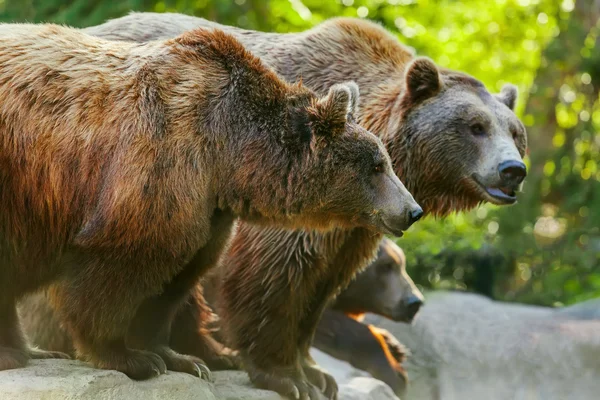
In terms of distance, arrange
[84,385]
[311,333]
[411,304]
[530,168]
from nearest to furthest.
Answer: [84,385], [311,333], [411,304], [530,168]

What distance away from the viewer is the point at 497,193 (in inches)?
242

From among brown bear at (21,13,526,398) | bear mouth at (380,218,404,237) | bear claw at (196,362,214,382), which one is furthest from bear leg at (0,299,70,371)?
bear mouth at (380,218,404,237)

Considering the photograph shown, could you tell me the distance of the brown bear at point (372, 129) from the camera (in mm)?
6055

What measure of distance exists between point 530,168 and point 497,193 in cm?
835

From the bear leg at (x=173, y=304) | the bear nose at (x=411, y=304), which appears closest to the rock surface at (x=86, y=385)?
the bear leg at (x=173, y=304)

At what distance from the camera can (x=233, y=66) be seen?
4.95 metres

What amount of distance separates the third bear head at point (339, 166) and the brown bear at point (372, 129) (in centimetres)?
105

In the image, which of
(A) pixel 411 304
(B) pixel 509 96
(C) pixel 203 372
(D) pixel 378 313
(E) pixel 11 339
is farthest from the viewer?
(D) pixel 378 313

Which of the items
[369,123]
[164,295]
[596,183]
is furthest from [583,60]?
[164,295]

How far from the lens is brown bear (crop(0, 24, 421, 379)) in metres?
4.53

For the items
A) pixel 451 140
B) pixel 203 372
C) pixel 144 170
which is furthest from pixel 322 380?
pixel 144 170

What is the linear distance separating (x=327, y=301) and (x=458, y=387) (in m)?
2.95

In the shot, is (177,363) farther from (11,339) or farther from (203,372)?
(11,339)

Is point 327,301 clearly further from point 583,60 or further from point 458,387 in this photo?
point 583,60
